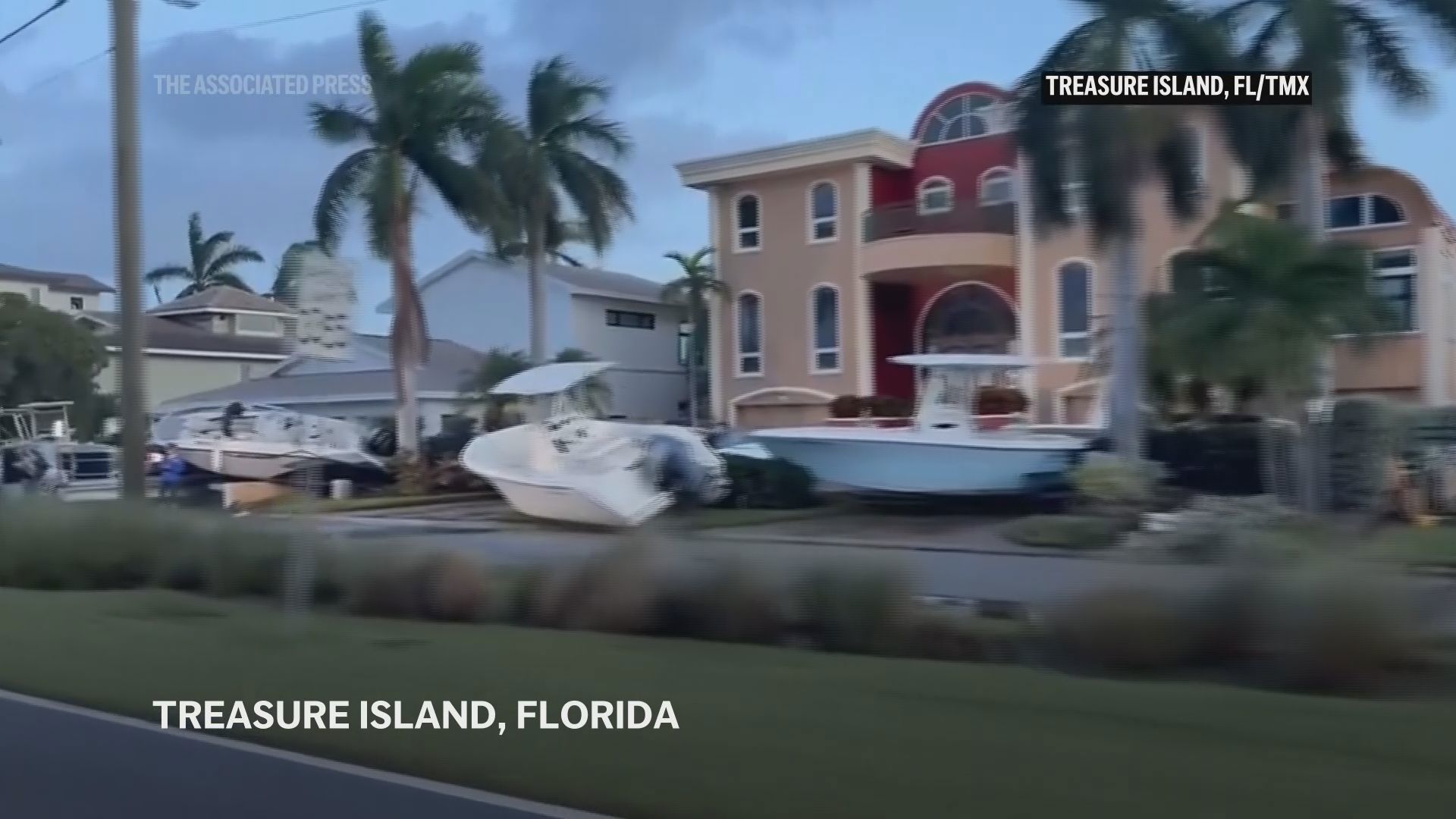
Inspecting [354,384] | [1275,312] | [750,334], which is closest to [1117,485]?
[1275,312]

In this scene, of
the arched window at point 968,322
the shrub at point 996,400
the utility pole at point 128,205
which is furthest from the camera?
the arched window at point 968,322

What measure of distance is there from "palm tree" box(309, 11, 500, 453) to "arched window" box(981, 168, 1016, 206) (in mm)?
11029

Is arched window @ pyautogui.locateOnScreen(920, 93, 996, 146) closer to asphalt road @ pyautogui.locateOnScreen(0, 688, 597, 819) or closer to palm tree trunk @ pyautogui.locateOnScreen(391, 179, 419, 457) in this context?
palm tree trunk @ pyautogui.locateOnScreen(391, 179, 419, 457)

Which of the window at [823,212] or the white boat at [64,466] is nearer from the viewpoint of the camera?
the white boat at [64,466]

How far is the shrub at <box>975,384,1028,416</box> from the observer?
27.6 metres

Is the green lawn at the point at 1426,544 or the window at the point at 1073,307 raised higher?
the window at the point at 1073,307

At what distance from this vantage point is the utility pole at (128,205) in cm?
1742

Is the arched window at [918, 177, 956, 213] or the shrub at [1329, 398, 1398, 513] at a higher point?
the arched window at [918, 177, 956, 213]

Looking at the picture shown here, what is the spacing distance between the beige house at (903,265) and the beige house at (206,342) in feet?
64.3

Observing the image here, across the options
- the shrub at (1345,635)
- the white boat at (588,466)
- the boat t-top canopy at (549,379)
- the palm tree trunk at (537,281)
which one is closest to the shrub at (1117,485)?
the white boat at (588,466)

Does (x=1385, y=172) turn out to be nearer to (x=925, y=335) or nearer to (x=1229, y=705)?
(x=925, y=335)

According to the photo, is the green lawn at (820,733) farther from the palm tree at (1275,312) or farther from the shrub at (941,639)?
the palm tree at (1275,312)

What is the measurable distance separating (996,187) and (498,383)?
11.9 metres

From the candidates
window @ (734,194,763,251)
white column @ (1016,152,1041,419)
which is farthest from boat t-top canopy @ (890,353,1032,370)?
window @ (734,194,763,251)
